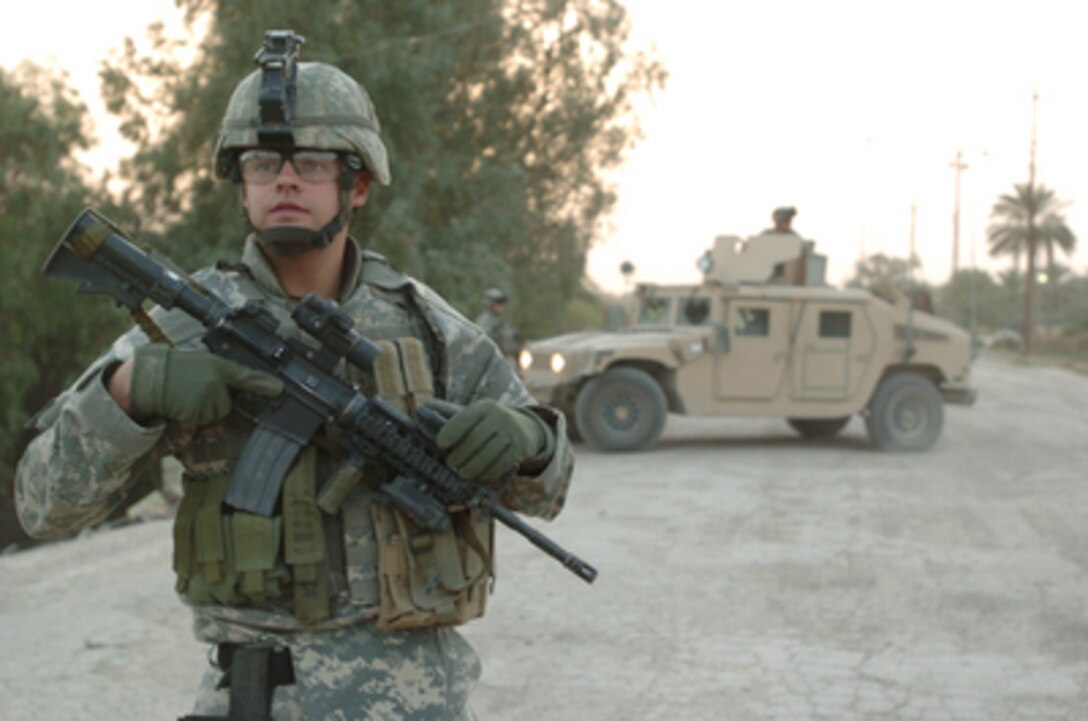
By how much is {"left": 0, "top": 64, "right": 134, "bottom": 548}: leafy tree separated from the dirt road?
6.43 meters

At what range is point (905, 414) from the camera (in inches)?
480

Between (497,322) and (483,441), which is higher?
(497,322)

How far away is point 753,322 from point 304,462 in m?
9.93

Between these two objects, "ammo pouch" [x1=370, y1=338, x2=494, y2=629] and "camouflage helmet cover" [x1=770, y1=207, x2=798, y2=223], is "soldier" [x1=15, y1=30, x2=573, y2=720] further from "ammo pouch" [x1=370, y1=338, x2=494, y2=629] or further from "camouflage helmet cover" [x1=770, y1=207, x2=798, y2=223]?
"camouflage helmet cover" [x1=770, y1=207, x2=798, y2=223]

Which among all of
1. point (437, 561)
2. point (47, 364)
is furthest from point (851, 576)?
point (47, 364)

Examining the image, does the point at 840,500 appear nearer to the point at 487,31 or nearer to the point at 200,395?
the point at 200,395

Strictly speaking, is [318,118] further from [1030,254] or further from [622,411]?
[1030,254]

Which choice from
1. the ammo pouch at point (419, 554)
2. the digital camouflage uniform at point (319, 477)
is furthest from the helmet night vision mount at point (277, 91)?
the ammo pouch at point (419, 554)

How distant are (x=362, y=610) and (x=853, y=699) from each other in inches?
110

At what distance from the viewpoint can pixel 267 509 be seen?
7.08 ft

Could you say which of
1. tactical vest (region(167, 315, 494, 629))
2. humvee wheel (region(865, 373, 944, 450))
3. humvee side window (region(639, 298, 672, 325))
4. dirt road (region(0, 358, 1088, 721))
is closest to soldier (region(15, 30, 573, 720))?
tactical vest (region(167, 315, 494, 629))

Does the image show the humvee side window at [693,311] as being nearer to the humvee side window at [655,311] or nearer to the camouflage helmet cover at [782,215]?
the humvee side window at [655,311]

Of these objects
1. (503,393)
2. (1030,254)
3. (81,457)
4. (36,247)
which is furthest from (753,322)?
(1030,254)

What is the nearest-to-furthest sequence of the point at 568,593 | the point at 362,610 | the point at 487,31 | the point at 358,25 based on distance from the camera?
1. the point at 362,610
2. the point at 568,593
3. the point at 358,25
4. the point at 487,31
